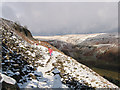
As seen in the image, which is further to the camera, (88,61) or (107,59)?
(88,61)

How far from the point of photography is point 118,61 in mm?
12164

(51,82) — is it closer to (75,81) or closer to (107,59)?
(75,81)

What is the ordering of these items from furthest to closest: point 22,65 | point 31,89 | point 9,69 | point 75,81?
point 75,81
point 22,65
point 9,69
point 31,89

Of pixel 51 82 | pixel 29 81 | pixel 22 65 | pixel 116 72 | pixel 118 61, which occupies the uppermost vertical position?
pixel 22 65

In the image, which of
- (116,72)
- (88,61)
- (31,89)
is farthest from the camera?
(88,61)

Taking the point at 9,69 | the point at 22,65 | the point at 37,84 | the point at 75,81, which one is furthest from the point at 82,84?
the point at 9,69

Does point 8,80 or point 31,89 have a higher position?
point 8,80

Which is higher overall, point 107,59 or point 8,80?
point 8,80

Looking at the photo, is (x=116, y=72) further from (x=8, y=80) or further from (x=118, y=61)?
(x=8, y=80)

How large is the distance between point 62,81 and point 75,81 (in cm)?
124

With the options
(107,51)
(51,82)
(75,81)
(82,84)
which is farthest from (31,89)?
(107,51)

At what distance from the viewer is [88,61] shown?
53.9ft

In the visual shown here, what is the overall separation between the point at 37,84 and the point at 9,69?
6.85 feet

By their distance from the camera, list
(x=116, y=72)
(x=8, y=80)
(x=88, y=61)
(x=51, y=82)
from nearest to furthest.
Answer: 1. (x=8, y=80)
2. (x=51, y=82)
3. (x=116, y=72)
4. (x=88, y=61)
